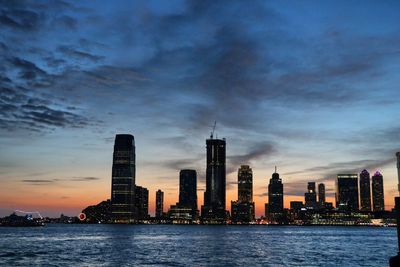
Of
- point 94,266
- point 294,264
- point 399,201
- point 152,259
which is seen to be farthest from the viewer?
point 152,259

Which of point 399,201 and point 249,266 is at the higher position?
point 399,201

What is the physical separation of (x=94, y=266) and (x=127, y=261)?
1037 centimetres

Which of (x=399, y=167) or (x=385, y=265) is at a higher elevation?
(x=399, y=167)

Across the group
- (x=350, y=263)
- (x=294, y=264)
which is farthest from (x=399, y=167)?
(x=350, y=263)

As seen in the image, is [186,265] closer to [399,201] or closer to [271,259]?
[271,259]

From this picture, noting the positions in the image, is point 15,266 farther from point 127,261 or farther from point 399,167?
point 399,167

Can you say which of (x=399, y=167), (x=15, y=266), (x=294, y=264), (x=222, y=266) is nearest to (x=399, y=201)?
(x=399, y=167)

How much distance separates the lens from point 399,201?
25.4 meters

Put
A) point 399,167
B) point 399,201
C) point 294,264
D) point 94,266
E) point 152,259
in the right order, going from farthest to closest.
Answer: point 152,259 < point 294,264 < point 94,266 < point 399,201 < point 399,167

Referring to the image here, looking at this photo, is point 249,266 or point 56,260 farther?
point 56,260

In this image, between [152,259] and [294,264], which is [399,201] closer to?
[294,264]

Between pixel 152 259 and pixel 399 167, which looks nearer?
pixel 399 167

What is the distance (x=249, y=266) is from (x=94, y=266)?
25929 millimetres

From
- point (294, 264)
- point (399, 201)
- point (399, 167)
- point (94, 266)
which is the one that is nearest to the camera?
point (399, 167)
